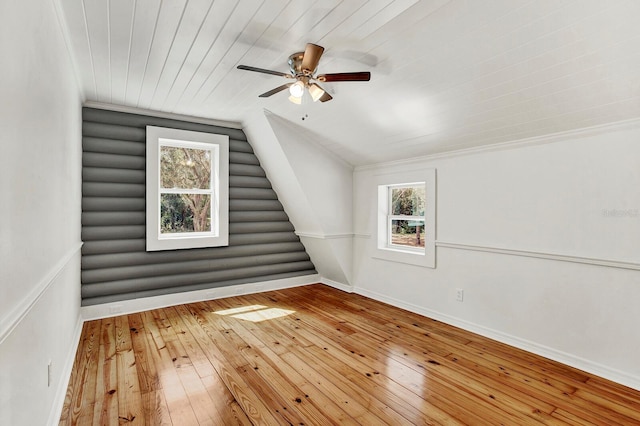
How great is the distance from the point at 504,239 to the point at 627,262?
0.89m

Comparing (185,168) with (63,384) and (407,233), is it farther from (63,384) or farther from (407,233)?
(407,233)

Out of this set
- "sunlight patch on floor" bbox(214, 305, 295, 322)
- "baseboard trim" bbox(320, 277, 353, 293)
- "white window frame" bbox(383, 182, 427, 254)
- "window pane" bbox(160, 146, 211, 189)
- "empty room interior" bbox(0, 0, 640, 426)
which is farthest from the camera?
"baseboard trim" bbox(320, 277, 353, 293)

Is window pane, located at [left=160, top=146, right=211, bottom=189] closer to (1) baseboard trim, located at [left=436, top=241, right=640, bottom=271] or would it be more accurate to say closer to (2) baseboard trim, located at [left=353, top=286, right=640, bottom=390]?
(2) baseboard trim, located at [left=353, top=286, right=640, bottom=390]

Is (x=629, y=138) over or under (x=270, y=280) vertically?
over

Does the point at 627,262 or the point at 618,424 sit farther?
the point at 627,262

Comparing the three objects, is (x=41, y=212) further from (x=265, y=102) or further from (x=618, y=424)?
(x=618, y=424)

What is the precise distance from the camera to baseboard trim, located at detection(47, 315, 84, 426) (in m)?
1.94

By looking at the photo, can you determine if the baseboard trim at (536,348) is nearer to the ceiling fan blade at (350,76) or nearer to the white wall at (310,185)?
the white wall at (310,185)

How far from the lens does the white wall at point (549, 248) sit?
2.45 m

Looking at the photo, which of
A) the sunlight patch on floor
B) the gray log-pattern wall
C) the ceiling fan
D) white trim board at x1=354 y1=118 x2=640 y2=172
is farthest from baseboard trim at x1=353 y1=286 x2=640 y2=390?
the ceiling fan

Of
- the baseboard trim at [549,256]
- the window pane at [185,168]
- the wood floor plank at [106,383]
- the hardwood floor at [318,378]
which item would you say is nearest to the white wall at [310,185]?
the window pane at [185,168]

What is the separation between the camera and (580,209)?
2.67 metres

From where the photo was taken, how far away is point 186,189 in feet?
14.5

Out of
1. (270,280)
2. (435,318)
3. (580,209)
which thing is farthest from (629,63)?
(270,280)
